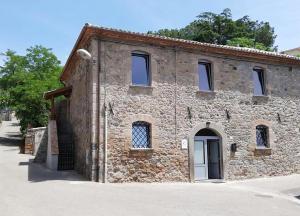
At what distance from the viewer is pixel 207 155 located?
1523 centimetres

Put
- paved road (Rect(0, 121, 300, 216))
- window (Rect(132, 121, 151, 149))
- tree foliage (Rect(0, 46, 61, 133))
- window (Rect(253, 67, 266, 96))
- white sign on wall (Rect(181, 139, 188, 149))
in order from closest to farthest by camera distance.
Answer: paved road (Rect(0, 121, 300, 216)) → window (Rect(132, 121, 151, 149)) → white sign on wall (Rect(181, 139, 188, 149)) → window (Rect(253, 67, 266, 96)) → tree foliage (Rect(0, 46, 61, 133))

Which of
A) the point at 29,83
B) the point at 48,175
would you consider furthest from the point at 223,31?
the point at 48,175

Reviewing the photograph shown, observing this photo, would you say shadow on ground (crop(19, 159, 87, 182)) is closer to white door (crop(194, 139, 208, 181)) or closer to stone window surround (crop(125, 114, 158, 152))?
stone window surround (crop(125, 114, 158, 152))

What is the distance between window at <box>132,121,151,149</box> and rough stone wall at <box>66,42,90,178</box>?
1.75 m

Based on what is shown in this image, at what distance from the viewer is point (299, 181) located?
14.9 metres

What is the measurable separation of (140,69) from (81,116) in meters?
3.29

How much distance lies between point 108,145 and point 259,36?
3379 centimetres

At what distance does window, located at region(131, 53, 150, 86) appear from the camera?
44.8 ft

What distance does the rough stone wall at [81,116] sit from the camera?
43.9ft

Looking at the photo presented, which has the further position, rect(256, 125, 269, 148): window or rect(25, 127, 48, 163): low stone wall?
rect(25, 127, 48, 163): low stone wall

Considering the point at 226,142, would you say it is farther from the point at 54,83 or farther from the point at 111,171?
the point at 54,83

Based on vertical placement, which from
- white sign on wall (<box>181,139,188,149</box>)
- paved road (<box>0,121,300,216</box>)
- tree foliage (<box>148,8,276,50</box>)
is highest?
tree foliage (<box>148,8,276,50</box>)

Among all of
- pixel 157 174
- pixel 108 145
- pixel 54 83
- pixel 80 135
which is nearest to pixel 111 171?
pixel 108 145

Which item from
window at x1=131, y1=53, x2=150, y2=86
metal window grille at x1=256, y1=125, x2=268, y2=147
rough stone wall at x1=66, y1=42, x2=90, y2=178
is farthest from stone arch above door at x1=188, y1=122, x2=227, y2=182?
rough stone wall at x1=66, y1=42, x2=90, y2=178
